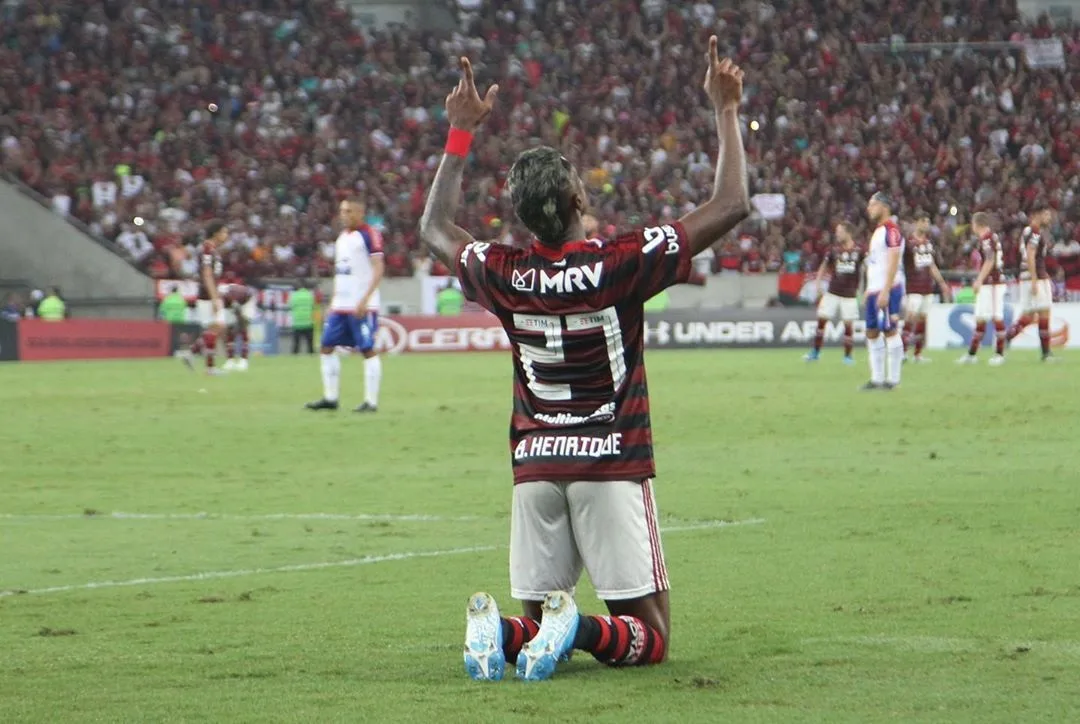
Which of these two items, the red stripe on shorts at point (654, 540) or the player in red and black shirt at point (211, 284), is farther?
the player in red and black shirt at point (211, 284)

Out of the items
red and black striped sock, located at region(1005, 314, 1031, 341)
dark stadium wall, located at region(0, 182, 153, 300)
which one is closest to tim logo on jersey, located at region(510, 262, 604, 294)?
red and black striped sock, located at region(1005, 314, 1031, 341)

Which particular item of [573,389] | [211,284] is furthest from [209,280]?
[573,389]

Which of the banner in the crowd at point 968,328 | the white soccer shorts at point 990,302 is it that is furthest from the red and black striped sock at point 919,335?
the banner in the crowd at point 968,328

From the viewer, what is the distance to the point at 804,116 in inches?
2051

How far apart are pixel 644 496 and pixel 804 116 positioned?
46237 mm

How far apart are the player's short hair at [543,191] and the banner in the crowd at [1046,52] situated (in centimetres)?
4834

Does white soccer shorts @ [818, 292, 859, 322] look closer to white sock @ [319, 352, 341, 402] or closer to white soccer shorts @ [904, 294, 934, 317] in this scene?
white soccer shorts @ [904, 294, 934, 317]

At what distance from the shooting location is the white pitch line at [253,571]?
9414 millimetres

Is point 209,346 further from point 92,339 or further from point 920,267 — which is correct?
point 920,267

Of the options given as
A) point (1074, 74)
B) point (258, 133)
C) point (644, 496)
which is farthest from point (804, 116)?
point (644, 496)

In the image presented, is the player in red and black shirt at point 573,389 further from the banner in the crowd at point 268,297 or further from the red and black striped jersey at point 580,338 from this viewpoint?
the banner in the crowd at point 268,297

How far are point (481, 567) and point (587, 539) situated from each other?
3.07 meters

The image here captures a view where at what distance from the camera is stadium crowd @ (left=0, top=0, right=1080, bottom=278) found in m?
47.1

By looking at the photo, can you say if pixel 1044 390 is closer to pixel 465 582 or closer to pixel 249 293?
pixel 465 582
